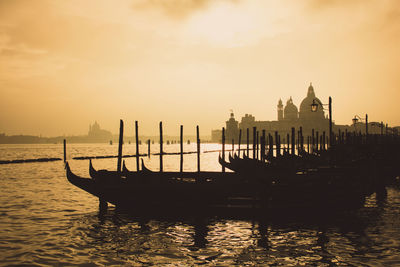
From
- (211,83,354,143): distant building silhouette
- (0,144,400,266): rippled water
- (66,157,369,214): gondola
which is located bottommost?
(0,144,400,266): rippled water

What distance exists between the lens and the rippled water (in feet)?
23.5

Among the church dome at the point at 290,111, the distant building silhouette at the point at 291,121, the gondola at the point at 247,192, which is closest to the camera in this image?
the gondola at the point at 247,192

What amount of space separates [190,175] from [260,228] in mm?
4477

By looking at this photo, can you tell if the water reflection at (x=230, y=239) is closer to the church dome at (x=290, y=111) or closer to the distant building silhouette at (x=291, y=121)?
the distant building silhouette at (x=291, y=121)

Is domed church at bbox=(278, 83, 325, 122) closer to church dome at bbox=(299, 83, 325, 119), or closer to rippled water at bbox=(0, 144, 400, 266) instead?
church dome at bbox=(299, 83, 325, 119)

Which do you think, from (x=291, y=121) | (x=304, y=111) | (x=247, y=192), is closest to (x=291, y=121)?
(x=291, y=121)

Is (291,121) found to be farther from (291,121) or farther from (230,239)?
(230,239)

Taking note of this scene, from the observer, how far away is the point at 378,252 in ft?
24.2

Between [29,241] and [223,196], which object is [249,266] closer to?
[223,196]

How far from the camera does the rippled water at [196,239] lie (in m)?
7.16

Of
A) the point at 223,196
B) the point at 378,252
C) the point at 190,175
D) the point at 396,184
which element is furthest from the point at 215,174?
the point at 396,184

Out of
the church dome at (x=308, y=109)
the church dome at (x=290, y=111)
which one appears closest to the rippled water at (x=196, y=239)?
the church dome at (x=308, y=109)

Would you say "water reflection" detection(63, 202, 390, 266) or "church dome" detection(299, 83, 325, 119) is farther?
"church dome" detection(299, 83, 325, 119)

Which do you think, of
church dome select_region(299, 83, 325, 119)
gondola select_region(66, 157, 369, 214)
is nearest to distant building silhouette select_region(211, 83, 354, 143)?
church dome select_region(299, 83, 325, 119)
